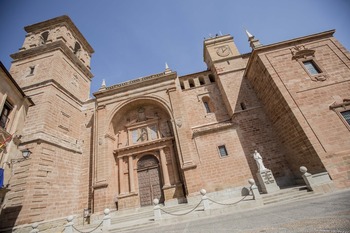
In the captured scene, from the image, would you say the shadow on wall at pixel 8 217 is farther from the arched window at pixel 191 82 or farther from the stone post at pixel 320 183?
the stone post at pixel 320 183

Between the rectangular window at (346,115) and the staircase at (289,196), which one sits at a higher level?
the rectangular window at (346,115)

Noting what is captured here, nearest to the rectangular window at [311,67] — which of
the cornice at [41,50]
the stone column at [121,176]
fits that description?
the stone column at [121,176]

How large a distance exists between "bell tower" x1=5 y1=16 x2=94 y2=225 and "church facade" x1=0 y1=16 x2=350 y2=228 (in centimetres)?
8

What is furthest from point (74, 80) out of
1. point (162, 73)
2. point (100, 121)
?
point (162, 73)

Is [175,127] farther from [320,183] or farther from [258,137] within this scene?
[320,183]

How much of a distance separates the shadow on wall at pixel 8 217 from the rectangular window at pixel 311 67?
63.6ft

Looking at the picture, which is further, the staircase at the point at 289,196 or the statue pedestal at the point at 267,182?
the statue pedestal at the point at 267,182

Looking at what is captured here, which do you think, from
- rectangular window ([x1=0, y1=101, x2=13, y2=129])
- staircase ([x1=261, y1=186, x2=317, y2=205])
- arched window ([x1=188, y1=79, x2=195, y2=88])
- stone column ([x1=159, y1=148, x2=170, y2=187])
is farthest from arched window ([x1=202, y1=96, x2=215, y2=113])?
rectangular window ([x1=0, y1=101, x2=13, y2=129])

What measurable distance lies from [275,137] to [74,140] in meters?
16.1

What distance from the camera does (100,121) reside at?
→ 13633 mm

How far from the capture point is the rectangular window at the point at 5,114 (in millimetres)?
8320

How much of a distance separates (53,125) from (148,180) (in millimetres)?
8324

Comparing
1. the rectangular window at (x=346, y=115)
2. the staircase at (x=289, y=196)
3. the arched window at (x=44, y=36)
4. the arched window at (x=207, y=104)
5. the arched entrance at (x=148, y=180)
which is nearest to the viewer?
the staircase at (x=289, y=196)

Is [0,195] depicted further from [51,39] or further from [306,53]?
[306,53]
